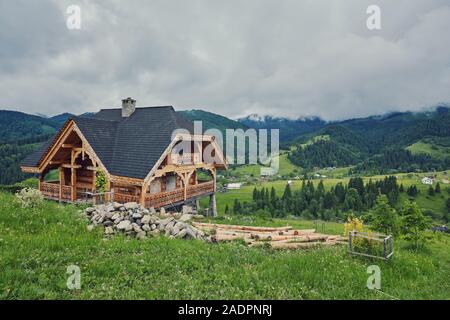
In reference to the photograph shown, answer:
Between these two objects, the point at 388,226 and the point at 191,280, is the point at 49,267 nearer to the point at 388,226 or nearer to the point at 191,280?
the point at 191,280

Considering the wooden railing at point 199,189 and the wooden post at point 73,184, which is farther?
the wooden railing at point 199,189

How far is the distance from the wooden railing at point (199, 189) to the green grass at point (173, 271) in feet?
51.8

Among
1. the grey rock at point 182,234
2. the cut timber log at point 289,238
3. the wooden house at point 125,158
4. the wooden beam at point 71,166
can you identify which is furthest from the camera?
the wooden beam at point 71,166

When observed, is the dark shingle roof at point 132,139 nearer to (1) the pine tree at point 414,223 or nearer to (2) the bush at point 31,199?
(2) the bush at point 31,199

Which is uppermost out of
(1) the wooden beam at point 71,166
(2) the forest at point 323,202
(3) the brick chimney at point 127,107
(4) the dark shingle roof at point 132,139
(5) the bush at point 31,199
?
(3) the brick chimney at point 127,107

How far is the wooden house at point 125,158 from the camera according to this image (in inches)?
872

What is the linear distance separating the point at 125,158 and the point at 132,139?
2604 millimetres

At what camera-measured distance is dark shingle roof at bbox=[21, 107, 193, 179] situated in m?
22.2

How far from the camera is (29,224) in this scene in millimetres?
11828

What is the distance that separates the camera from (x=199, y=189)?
29.3m

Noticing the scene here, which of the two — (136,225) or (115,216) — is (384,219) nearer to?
(136,225)

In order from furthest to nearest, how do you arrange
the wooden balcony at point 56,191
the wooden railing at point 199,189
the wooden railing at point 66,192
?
1. the wooden railing at point 199,189
2. the wooden balcony at point 56,191
3. the wooden railing at point 66,192

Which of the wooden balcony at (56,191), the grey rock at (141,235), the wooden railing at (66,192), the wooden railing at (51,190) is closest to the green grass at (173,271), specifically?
the grey rock at (141,235)
